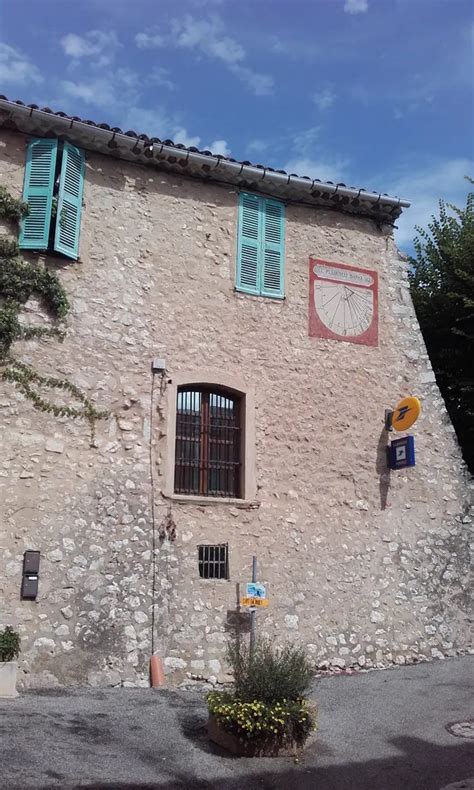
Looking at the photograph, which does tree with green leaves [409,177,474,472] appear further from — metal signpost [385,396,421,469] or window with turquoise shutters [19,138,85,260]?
window with turquoise shutters [19,138,85,260]

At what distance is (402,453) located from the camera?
34.3ft

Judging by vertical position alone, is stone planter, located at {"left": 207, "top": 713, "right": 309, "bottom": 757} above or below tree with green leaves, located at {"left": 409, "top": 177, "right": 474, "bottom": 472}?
below

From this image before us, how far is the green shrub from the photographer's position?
6215 millimetres

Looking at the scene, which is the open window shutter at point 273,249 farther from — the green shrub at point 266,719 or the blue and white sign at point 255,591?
the green shrub at point 266,719

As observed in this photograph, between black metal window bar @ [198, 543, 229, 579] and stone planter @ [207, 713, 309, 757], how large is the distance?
2938 mm

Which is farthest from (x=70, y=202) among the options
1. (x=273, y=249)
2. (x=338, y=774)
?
(x=338, y=774)

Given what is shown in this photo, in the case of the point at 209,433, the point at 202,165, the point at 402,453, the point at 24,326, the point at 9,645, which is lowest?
the point at 9,645

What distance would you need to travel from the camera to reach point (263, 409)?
10141mm

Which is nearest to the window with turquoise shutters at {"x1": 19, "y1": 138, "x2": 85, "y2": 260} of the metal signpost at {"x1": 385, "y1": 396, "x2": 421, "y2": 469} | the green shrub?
the metal signpost at {"x1": 385, "y1": 396, "x2": 421, "y2": 469}

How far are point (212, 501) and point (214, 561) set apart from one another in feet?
2.53

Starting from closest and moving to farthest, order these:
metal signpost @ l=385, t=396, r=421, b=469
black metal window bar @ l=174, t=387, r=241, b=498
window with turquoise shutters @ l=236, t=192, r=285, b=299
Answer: black metal window bar @ l=174, t=387, r=241, b=498 < metal signpost @ l=385, t=396, r=421, b=469 < window with turquoise shutters @ l=236, t=192, r=285, b=299

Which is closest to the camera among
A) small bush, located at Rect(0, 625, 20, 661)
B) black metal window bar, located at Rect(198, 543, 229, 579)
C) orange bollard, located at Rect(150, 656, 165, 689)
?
small bush, located at Rect(0, 625, 20, 661)

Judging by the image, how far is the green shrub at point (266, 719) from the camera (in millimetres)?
6215

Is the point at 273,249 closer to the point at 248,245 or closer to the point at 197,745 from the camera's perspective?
the point at 248,245
